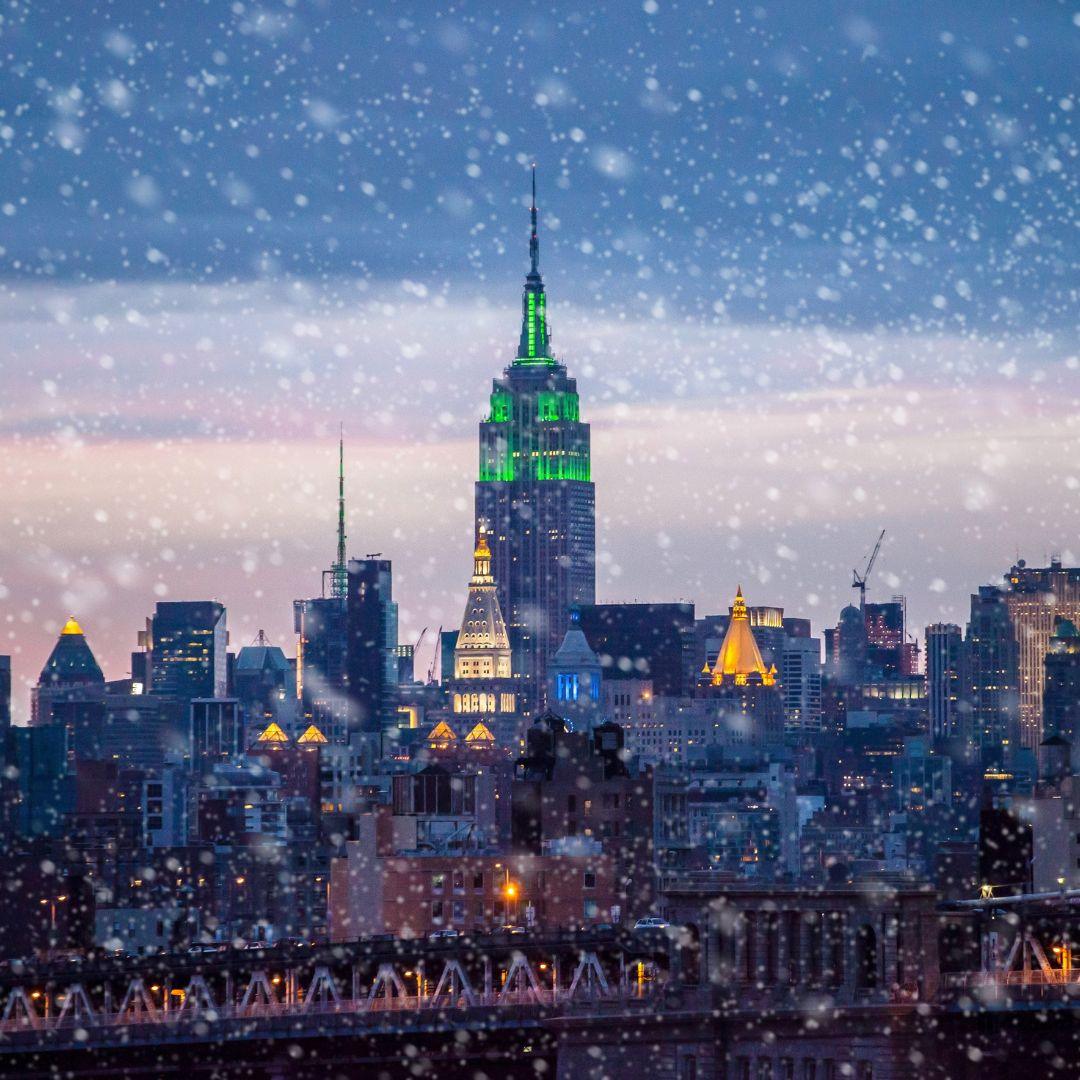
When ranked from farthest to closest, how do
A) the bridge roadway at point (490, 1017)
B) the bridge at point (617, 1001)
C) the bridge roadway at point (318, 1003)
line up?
1. the bridge roadway at point (318, 1003)
2. the bridge at point (617, 1001)
3. the bridge roadway at point (490, 1017)

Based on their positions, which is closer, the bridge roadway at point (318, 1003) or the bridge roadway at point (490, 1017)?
the bridge roadway at point (490, 1017)

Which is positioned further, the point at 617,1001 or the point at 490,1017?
the point at 490,1017

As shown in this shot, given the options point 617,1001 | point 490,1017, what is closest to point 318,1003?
point 490,1017

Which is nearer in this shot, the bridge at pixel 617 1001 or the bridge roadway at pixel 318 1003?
the bridge at pixel 617 1001

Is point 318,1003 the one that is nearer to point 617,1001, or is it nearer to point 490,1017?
point 490,1017

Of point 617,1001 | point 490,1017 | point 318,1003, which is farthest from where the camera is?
point 318,1003

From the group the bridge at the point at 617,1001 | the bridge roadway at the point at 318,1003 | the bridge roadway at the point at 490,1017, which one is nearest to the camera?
the bridge roadway at the point at 490,1017

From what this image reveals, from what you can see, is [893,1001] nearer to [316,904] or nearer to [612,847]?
[612,847]

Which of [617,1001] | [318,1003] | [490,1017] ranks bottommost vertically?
[490,1017]

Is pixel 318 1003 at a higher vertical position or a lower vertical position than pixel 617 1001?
lower

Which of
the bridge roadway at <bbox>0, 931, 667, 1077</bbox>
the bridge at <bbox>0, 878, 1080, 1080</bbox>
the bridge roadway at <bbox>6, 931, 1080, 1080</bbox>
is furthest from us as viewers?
the bridge roadway at <bbox>0, 931, 667, 1077</bbox>

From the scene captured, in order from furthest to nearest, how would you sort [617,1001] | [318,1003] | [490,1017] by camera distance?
[318,1003]
[490,1017]
[617,1001]
